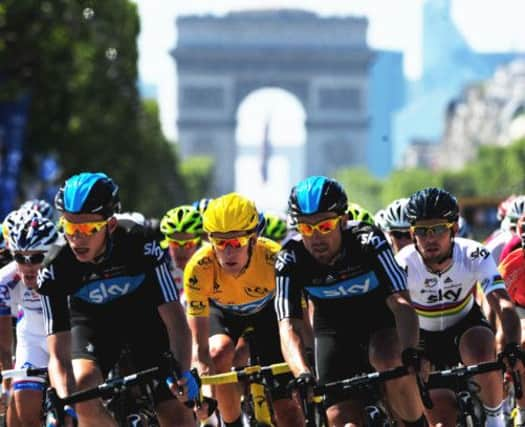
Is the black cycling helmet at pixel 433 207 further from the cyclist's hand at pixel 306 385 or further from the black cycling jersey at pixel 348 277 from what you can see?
the cyclist's hand at pixel 306 385

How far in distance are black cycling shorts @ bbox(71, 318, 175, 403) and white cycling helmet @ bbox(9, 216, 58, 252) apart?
1.05 metres

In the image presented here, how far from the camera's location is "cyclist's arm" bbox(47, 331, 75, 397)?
830 centimetres

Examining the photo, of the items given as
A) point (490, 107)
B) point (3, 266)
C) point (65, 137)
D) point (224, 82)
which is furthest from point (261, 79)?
point (3, 266)

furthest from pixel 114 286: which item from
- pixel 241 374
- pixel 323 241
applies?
pixel 323 241

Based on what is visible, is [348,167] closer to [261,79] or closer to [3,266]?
[261,79]

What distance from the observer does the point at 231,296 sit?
1035 cm

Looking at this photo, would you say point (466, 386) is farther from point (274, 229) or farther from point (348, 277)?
point (274, 229)

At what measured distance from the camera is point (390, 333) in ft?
28.8

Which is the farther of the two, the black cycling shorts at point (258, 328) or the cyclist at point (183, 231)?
the cyclist at point (183, 231)

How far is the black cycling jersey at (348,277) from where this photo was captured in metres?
8.73

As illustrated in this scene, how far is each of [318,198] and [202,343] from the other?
1.49 meters

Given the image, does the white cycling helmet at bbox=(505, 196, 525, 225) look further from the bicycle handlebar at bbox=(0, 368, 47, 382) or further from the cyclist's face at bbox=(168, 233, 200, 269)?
the bicycle handlebar at bbox=(0, 368, 47, 382)

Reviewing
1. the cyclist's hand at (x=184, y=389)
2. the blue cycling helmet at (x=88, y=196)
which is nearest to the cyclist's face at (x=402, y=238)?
the blue cycling helmet at (x=88, y=196)

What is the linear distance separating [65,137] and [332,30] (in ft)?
475
